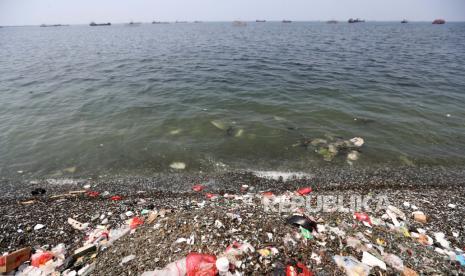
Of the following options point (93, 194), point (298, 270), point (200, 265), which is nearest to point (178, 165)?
point (93, 194)

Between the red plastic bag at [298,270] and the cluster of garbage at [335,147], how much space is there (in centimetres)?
547

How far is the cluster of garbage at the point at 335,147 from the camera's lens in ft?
28.9

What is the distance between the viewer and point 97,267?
4.00 m

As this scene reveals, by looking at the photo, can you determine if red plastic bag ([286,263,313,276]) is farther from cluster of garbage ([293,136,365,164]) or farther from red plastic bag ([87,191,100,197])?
red plastic bag ([87,191,100,197])

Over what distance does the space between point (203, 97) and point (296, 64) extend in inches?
573

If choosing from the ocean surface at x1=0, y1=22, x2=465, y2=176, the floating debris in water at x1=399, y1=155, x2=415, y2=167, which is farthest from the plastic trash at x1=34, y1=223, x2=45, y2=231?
the floating debris in water at x1=399, y1=155, x2=415, y2=167

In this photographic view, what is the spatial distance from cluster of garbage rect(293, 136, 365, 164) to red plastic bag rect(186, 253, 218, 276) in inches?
250

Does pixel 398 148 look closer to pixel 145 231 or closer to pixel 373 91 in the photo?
pixel 373 91

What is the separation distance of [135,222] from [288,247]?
11.8 feet

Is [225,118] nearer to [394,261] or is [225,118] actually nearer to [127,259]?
[127,259]

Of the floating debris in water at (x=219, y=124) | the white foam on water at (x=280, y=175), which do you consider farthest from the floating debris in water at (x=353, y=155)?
the floating debris in water at (x=219, y=124)

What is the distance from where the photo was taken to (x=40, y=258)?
14.6 ft

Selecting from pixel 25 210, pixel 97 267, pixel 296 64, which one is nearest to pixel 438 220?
pixel 97 267

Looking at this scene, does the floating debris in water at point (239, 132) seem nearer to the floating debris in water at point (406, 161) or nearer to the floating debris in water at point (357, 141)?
the floating debris in water at point (357, 141)
